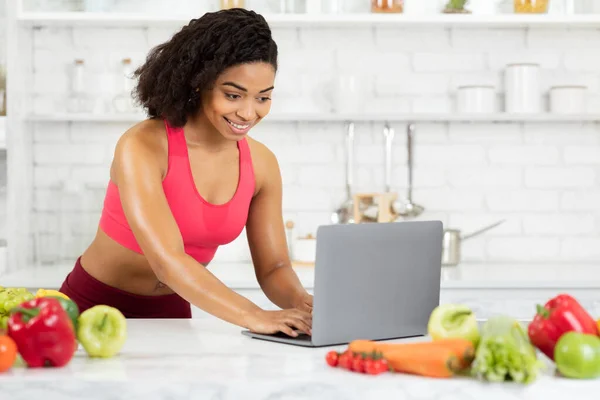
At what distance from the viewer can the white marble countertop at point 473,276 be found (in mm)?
3076

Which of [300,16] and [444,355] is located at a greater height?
[300,16]

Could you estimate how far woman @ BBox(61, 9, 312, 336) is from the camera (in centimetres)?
180

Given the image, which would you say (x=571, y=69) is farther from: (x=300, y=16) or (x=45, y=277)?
(x=45, y=277)

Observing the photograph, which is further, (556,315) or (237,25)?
(237,25)

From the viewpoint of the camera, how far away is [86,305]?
2.35 metres

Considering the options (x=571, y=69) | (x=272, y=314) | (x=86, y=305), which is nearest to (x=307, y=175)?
(x=571, y=69)

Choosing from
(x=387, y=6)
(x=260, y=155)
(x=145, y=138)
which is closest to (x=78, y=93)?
(x=387, y=6)

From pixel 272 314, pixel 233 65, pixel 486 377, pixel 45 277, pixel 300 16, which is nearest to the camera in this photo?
pixel 486 377

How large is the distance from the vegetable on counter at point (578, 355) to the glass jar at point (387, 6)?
2372 millimetres

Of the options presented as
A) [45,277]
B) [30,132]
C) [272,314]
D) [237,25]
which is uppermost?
[237,25]

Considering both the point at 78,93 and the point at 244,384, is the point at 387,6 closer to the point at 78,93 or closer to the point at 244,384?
the point at 78,93

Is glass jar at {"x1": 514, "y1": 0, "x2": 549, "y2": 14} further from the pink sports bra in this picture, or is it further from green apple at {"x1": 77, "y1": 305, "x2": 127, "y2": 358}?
green apple at {"x1": 77, "y1": 305, "x2": 127, "y2": 358}

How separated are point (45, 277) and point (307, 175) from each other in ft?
3.87

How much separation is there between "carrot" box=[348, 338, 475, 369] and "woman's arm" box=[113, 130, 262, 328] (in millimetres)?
358
